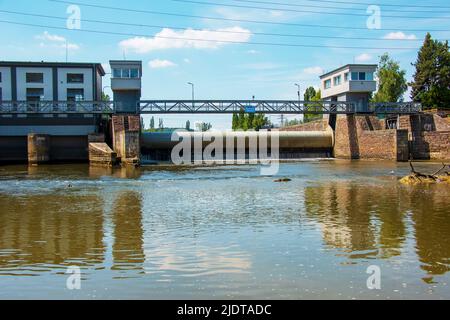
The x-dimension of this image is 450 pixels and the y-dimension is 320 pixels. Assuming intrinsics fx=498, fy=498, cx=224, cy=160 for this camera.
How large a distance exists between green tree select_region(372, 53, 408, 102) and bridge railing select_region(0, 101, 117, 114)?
169ft

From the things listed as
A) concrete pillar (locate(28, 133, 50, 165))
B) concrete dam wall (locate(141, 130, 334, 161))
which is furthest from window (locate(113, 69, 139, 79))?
concrete pillar (locate(28, 133, 50, 165))

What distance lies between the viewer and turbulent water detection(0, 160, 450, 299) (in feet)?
26.5

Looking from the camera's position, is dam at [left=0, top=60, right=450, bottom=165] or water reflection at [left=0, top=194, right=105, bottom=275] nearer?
water reflection at [left=0, top=194, right=105, bottom=275]

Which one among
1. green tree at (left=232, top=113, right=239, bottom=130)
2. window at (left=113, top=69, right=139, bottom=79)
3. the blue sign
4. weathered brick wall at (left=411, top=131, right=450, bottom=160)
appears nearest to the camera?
weathered brick wall at (left=411, top=131, right=450, bottom=160)

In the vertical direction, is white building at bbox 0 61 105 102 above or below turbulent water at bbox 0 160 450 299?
above

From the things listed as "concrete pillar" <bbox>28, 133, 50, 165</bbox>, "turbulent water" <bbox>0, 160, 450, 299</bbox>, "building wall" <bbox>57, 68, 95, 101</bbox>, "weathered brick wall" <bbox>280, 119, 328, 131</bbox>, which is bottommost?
"turbulent water" <bbox>0, 160, 450, 299</bbox>

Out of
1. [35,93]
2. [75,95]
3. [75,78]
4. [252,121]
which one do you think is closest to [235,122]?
[252,121]

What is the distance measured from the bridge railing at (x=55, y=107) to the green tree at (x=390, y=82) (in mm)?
51602

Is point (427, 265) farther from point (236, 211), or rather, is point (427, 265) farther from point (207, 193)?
point (207, 193)

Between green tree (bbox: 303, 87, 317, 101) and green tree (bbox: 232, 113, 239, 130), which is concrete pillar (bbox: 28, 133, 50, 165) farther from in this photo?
green tree (bbox: 232, 113, 239, 130)

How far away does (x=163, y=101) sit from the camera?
52531 millimetres

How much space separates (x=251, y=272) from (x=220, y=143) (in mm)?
47169

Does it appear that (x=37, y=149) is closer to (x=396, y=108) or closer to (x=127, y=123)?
(x=127, y=123)
